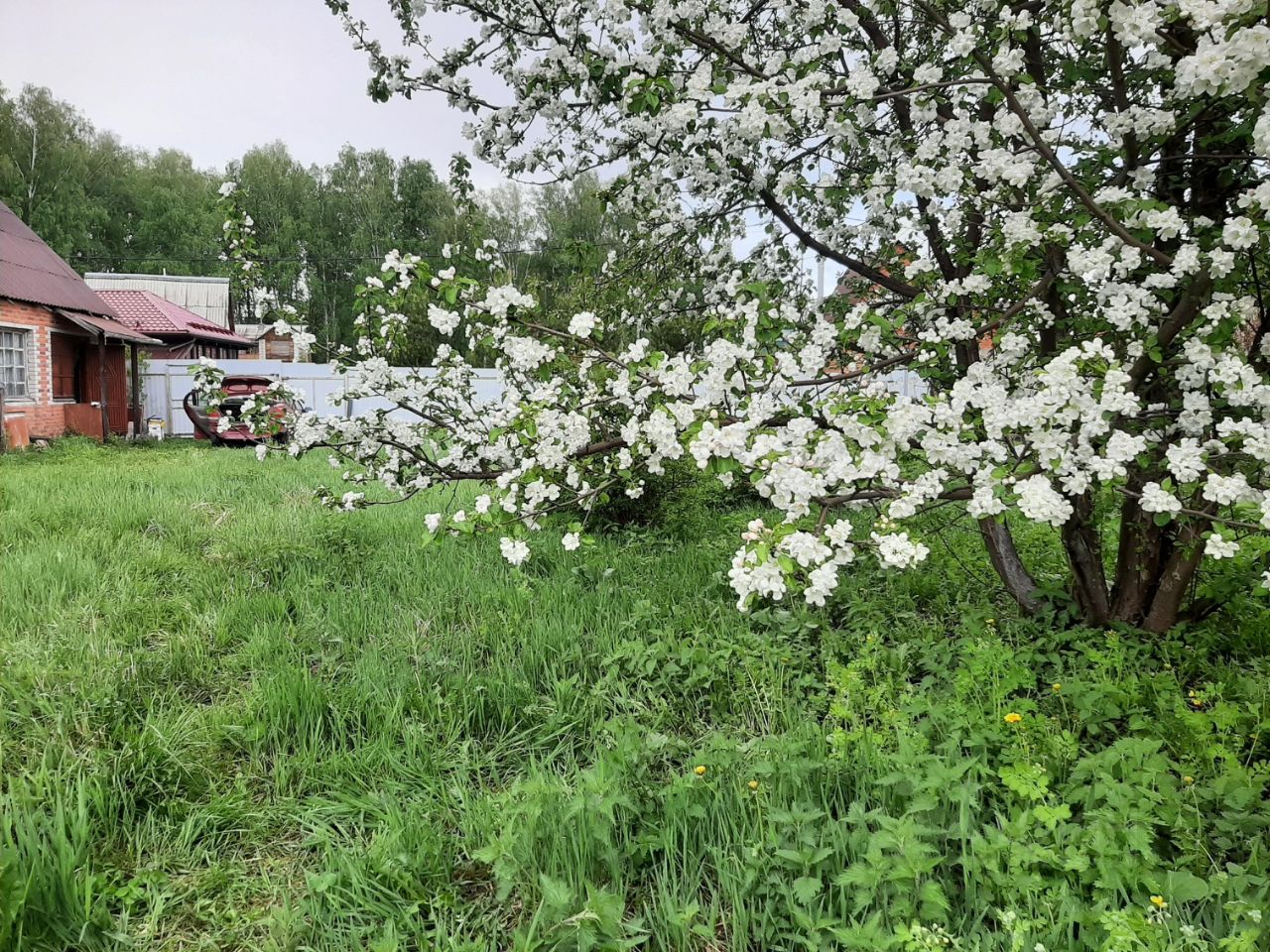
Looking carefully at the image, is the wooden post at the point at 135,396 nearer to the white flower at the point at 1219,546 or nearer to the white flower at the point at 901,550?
the white flower at the point at 901,550

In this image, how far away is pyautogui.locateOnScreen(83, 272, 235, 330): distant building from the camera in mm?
23922

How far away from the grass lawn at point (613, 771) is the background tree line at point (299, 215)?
2203 centimetres

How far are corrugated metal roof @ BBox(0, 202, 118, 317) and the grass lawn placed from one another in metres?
10.6

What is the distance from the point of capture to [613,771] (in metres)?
2.14

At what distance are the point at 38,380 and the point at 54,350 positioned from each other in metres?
0.99

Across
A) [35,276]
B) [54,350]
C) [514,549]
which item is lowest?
[514,549]

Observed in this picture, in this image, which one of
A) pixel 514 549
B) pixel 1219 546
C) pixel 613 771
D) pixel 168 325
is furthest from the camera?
pixel 168 325

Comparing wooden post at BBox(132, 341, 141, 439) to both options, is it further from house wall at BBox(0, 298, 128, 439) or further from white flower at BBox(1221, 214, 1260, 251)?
white flower at BBox(1221, 214, 1260, 251)

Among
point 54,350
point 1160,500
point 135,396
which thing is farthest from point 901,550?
point 135,396

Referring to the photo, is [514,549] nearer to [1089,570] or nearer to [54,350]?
[1089,570]

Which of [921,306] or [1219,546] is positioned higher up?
[921,306]

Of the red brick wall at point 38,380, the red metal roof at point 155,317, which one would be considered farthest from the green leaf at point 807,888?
the red metal roof at point 155,317

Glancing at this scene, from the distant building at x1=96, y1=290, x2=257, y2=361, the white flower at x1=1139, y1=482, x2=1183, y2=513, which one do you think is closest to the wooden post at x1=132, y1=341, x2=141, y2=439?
the distant building at x1=96, y1=290, x2=257, y2=361

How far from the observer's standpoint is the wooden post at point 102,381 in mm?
12852
